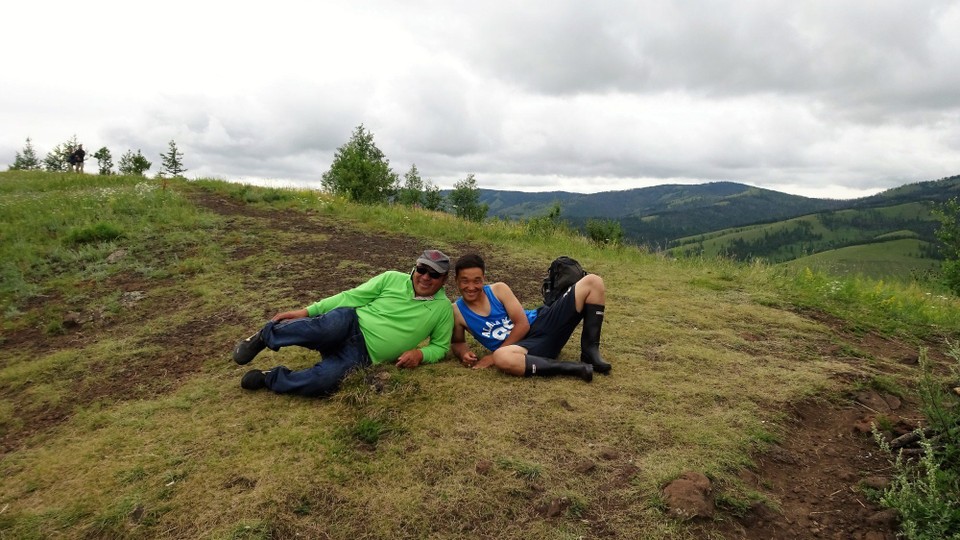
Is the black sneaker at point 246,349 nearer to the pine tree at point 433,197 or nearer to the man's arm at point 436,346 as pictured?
the man's arm at point 436,346

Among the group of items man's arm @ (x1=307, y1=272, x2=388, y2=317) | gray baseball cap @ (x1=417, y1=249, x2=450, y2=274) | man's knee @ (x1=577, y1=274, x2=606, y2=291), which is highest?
gray baseball cap @ (x1=417, y1=249, x2=450, y2=274)

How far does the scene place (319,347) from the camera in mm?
4141

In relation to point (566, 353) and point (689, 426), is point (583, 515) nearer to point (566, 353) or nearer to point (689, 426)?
point (689, 426)

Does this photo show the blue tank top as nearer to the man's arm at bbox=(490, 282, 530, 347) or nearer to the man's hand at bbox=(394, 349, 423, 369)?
the man's arm at bbox=(490, 282, 530, 347)

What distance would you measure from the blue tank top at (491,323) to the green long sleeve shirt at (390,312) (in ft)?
0.97

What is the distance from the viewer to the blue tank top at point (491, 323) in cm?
466

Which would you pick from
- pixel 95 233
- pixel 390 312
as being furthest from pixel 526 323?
pixel 95 233

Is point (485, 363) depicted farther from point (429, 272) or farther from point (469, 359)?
point (429, 272)

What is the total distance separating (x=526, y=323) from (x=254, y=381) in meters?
2.48

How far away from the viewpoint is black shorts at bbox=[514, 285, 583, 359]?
4.60m

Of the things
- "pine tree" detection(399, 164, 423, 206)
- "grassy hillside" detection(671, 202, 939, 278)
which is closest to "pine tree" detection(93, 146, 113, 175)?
"pine tree" detection(399, 164, 423, 206)

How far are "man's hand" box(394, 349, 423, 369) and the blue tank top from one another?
574mm

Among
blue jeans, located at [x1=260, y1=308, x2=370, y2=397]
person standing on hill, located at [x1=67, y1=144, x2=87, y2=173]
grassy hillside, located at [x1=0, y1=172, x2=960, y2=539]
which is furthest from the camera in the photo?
person standing on hill, located at [x1=67, y1=144, x2=87, y2=173]

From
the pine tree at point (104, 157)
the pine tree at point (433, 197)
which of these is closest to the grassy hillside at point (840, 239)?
the pine tree at point (433, 197)
